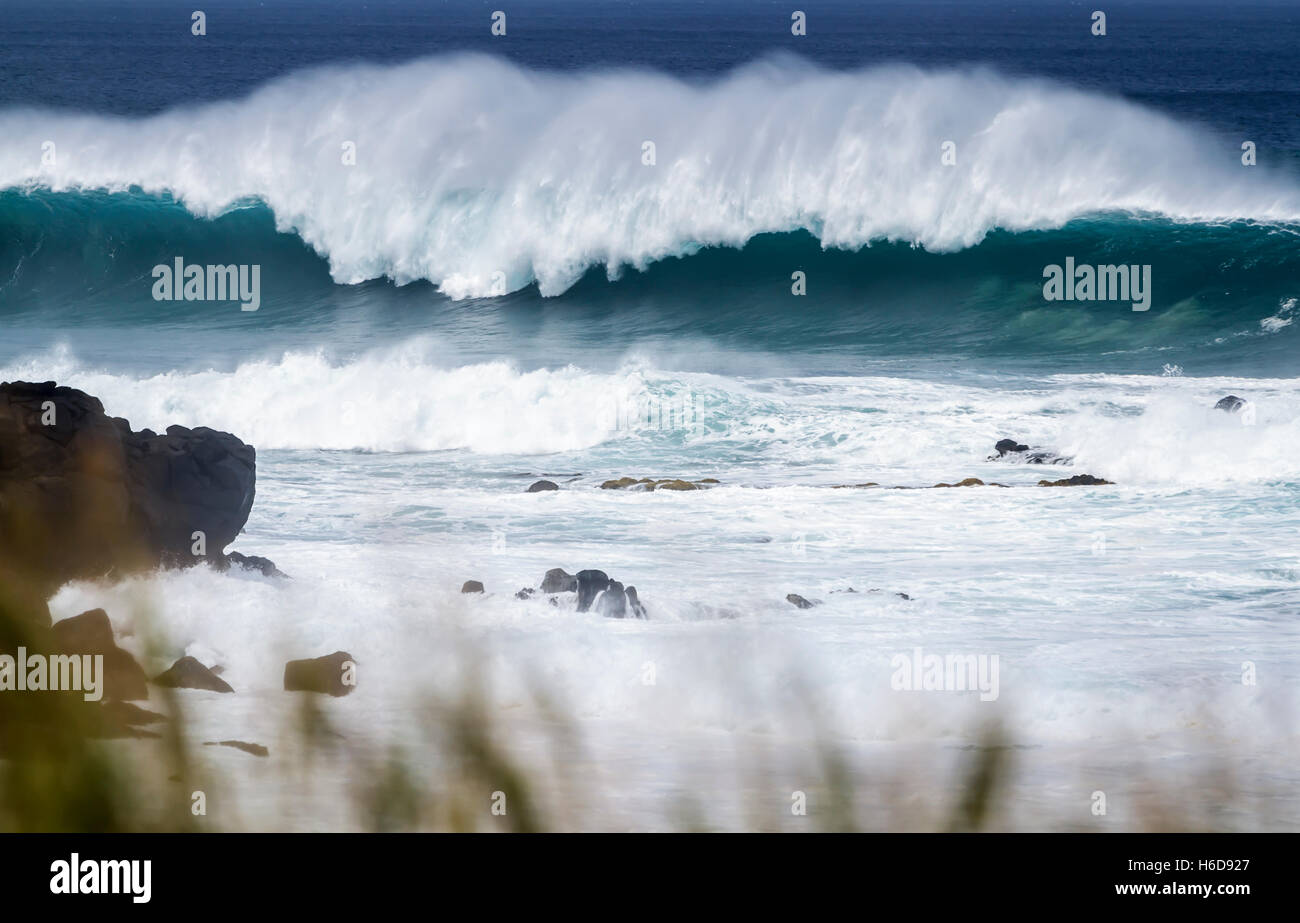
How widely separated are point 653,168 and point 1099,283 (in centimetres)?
702

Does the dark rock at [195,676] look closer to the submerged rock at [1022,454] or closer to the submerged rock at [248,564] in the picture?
the submerged rock at [248,564]

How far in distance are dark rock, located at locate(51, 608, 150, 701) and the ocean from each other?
0.37ft

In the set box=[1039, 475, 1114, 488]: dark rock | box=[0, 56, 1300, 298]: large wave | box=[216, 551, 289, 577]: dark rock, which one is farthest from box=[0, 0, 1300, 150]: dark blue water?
box=[216, 551, 289, 577]: dark rock

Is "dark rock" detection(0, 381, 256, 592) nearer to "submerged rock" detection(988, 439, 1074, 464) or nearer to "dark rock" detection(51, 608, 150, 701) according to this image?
"dark rock" detection(51, 608, 150, 701)

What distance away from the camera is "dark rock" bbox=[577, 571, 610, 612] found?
7.16m

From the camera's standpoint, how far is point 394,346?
17.6m

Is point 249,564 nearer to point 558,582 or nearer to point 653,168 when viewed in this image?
point 558,582

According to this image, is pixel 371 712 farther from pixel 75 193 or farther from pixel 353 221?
pixel 75 193

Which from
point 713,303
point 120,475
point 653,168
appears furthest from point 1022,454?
point 653,168

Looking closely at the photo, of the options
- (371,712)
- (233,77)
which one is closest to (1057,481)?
(371,712)

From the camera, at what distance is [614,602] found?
7137mm

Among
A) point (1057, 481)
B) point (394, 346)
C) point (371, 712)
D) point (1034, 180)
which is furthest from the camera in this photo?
point (1034, 180)

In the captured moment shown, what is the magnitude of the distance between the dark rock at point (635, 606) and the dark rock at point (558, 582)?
287 mm

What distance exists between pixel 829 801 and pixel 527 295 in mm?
19729
